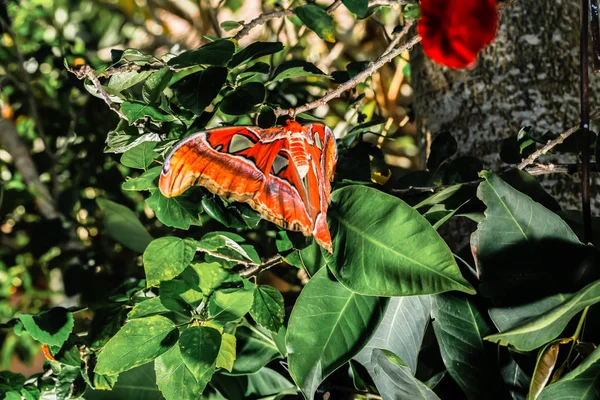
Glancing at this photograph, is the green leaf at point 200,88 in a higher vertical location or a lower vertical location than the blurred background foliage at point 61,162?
higher

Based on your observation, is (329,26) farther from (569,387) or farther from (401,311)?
(569,387)

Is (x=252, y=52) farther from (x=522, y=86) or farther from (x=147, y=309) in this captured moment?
(x=522, y=86)

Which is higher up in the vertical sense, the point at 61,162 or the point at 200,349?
the point at 200,349

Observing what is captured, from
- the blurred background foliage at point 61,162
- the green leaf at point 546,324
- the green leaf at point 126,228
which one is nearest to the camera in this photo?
the green leaf at point 546,324

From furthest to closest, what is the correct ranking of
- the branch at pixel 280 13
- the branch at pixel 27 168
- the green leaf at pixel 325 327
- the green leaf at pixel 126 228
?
1. the branch at pixel 27 168
2. the green leaf at pixel 126 228
3. the branch at pixel 280 13
4. the green leaf at pixel 325 327

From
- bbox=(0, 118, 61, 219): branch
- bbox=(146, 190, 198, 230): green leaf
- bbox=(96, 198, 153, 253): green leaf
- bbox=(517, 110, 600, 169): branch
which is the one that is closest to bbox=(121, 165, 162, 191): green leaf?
bbox=(146, 190, 198, 230): green leaf

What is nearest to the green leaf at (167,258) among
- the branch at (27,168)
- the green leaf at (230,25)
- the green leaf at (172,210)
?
the green leaf at (172,210)

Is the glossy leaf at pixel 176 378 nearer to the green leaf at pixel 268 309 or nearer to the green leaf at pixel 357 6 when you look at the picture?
the green leaf at pixel 268 309

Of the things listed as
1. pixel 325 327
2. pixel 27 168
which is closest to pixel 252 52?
pixel 325 327
